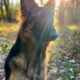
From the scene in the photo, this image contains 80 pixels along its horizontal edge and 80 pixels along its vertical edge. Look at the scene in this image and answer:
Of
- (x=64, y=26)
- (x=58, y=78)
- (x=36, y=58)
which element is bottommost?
(x=58, y=78)

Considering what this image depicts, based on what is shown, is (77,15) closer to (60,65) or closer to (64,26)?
(64,26)

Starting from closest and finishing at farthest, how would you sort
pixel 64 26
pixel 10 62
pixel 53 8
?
pixel 53 8, pixel 10 62, pixel 64 26

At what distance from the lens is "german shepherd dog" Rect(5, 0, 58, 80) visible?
5.24 ft

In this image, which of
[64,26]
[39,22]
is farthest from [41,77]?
[64,26]

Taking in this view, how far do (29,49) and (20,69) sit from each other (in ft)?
0.36

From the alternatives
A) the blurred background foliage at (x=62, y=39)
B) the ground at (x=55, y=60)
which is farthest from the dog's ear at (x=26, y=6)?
the blurred background foliage at (x=62, y=39)

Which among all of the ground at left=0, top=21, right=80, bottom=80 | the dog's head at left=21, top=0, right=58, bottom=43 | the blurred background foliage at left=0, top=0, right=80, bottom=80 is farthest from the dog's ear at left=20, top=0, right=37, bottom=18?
the blurred background foliage at left=0, top=0, right=80, bottom=80

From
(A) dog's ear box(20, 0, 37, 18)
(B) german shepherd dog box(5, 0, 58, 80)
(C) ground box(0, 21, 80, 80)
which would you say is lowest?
(C) ground box(0, 21, 80, 80)

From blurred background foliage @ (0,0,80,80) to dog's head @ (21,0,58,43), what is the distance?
2.17 meters

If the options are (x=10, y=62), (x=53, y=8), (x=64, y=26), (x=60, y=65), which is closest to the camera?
(x=53, y=8)

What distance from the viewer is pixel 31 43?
170cm

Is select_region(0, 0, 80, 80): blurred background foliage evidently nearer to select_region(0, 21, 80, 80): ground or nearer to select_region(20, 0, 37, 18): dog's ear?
select_region(0, 21, 80, 80): ground

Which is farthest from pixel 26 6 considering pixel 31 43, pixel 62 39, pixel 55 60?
pixel 62 39

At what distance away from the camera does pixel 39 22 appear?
63.4 inches
